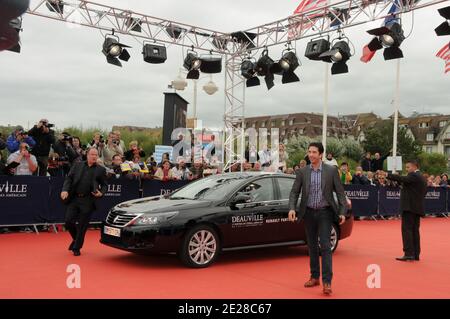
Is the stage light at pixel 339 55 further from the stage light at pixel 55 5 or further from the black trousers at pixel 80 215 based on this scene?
the black trousers at pixel 80 215

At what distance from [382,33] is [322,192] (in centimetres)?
898

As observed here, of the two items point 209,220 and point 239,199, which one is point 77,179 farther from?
point 239,199

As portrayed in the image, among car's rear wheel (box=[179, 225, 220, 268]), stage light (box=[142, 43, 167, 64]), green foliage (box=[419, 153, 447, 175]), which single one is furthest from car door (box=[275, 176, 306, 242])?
green foliage (box=[419, 153, 447, 175])

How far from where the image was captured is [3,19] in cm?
189

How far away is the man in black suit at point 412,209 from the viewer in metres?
9.30

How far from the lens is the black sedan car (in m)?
7.64

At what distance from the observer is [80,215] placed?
873cm

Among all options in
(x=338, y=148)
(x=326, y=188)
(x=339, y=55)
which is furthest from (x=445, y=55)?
(x=338, y=148)

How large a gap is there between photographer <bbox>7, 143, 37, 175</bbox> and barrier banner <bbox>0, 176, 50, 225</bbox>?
0.41 metres

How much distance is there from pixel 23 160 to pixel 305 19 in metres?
9.95

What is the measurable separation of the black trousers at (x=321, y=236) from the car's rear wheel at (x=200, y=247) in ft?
6.14

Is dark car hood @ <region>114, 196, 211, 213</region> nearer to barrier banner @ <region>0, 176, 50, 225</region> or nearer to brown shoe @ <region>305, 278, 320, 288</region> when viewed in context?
brown shoe @ <region>305, 278, 320, 288</region>
